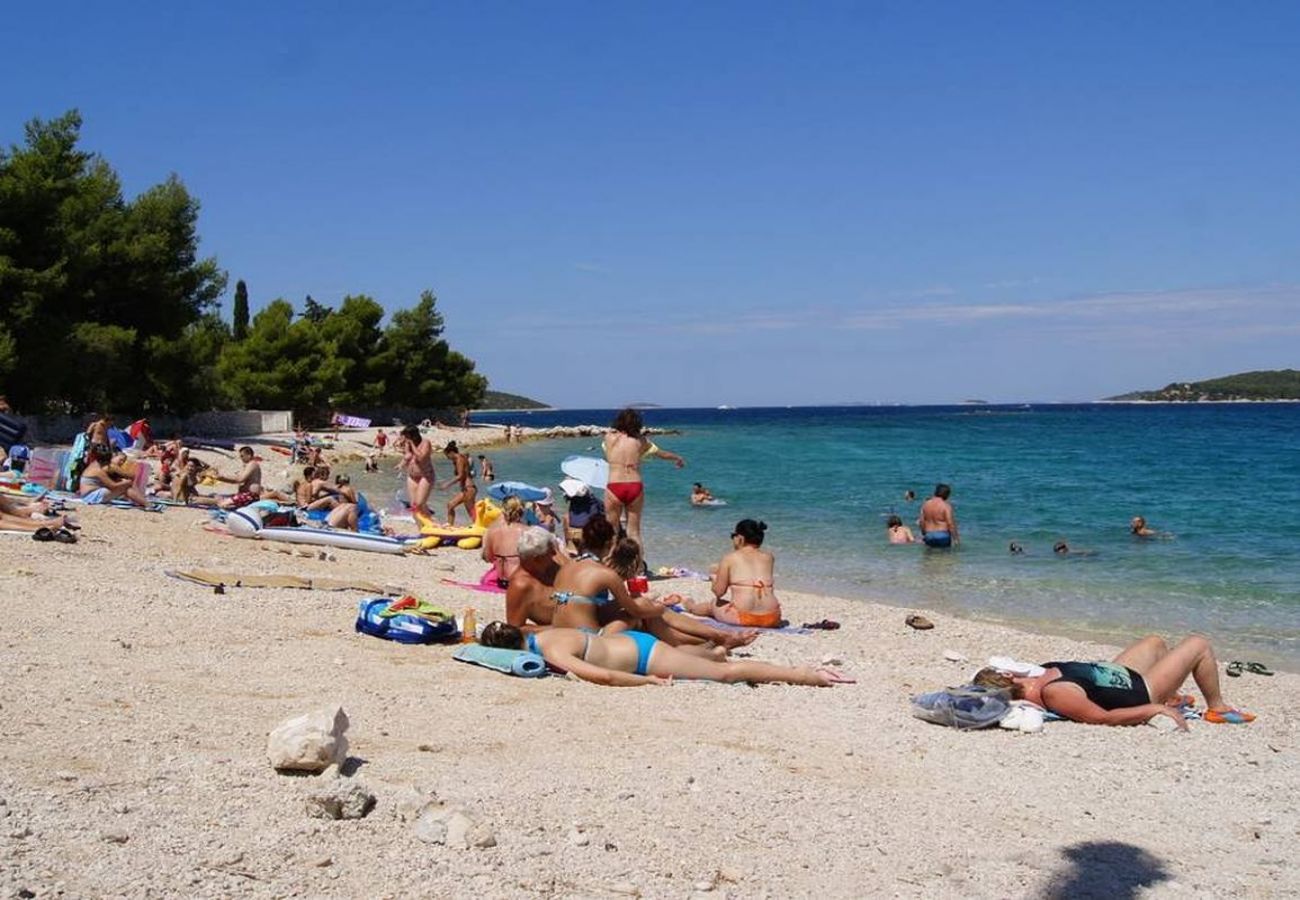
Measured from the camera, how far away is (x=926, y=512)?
16.4 meters

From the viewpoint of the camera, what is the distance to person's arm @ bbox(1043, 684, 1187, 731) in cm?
649

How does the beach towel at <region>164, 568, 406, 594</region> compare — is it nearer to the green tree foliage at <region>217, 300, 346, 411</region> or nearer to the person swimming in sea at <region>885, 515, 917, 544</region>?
the person swimming in sea at <region>885, 515, 917, 544</region>

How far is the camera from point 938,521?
1634cm

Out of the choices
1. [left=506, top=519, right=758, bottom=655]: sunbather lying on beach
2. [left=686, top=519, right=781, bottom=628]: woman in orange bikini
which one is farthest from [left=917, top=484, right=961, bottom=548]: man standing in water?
[left=506, top=519, right=758, bottom=655]: sunbather lying on beach

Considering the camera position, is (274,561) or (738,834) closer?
(738,834)

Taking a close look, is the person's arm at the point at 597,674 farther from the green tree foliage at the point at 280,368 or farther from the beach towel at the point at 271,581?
the green tree foliage at the point at 280,368

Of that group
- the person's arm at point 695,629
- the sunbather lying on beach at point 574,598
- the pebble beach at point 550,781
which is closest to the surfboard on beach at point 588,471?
the person's arm at point 695,629

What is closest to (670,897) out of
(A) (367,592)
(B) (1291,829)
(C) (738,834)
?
(C) (738,834)

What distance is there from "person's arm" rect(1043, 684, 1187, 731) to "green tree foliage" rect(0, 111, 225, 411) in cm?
2592

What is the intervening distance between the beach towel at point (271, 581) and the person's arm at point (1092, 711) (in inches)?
204

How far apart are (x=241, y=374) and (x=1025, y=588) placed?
149 feet

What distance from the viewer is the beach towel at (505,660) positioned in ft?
21.5

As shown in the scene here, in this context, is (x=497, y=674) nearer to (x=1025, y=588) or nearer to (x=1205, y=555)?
(x=1025, y=588)

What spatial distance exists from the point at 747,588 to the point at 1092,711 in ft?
10.9
